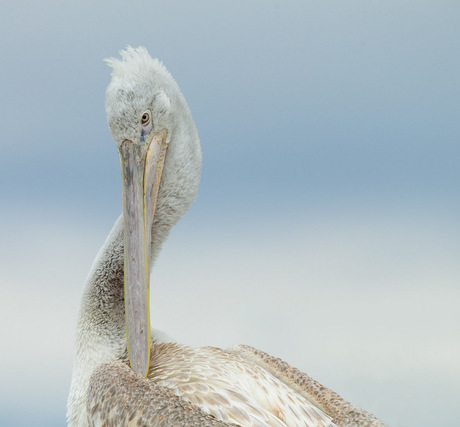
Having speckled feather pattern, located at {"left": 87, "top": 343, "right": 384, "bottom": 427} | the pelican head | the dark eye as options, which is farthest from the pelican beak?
speckled feather pattern, located at {"left": 87, "top": 343, "right": 384, "bottom": 427}

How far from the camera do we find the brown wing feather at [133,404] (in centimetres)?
360

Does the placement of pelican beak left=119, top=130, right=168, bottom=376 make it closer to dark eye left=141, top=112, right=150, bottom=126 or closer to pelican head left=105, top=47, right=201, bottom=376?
pelican head left=105, top=47, right=201, bottom=376

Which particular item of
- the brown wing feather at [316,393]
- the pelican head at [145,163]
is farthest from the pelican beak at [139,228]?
the brown wing feather at [316,393]

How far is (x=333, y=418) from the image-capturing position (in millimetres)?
5020

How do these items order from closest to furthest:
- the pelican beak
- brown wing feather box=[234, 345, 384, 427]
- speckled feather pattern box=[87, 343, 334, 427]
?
1. speckled feather pattern box=[87, 343, 334, 427]
2. the pelican beak
3. brown wing feather box=[234, 345, 384, 427]

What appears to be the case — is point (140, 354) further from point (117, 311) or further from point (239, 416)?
point (239, 416)

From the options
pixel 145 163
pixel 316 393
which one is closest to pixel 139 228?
pixel 145 163

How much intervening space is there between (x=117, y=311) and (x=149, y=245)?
1.98 feet

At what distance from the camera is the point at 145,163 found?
15.3 ft

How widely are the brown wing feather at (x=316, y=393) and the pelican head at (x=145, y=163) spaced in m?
1.55

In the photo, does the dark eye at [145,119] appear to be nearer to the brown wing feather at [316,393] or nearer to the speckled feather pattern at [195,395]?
the speckled feather pattern at [195,395]

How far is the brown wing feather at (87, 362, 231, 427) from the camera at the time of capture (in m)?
3.60

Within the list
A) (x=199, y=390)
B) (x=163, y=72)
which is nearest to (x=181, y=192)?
(x=163, y=72)

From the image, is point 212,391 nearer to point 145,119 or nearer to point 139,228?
point 139,228
